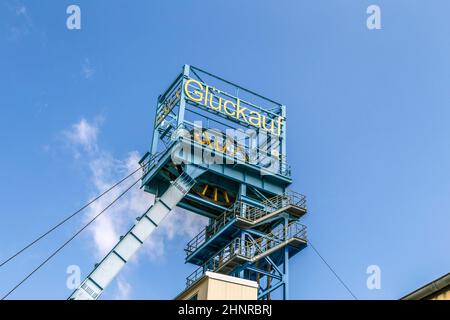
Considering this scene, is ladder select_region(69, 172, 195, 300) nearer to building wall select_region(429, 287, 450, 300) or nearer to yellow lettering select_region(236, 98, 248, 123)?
yellow lettering select_region(236, 98, 248, 123)

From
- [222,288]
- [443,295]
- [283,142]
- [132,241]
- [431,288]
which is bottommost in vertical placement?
[443,295]

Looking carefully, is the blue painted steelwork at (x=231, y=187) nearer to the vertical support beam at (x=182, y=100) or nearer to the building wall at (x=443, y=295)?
the vertical support beam at (x=182, y=100)

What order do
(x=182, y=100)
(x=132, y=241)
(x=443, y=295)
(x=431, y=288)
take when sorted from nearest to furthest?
1. (x=443, y=295)
2. (x=431, y=288)
3. (x=132, y=241)
4. (x=182, y=100)

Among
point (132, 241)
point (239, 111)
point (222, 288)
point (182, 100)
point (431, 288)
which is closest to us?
point (431, 288)

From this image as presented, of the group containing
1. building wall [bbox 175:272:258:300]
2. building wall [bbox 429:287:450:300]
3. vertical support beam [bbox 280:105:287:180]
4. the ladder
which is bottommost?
building wall [bbox 429:287:450:300]

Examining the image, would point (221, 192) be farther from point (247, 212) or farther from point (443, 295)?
point (443, 295)

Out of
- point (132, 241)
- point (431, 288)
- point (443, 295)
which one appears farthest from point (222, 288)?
point (132, 241)

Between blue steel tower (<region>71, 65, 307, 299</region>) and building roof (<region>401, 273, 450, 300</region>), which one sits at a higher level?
blue steel tower (<region>71, 65, 307, 299</region>)

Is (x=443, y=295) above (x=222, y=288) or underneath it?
underneath

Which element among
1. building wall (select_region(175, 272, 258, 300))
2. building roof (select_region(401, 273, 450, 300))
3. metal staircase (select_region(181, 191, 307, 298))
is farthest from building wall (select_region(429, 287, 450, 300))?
metal staircase (select_region(181, 191, 307, 298))

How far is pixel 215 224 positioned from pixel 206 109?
7.41 meters

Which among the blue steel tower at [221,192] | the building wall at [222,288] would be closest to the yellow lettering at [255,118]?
the blue steel tower at [221,192]
